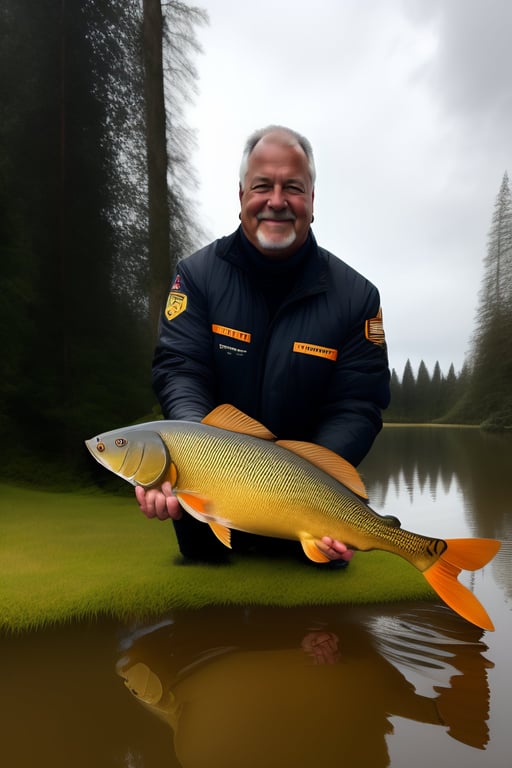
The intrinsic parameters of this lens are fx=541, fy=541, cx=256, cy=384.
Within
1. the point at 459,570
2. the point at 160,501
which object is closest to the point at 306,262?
the point at 160,501

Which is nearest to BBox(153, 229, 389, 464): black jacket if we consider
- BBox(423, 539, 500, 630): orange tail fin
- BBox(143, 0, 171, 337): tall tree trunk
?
BBox(423, 539, 500, 630): orange tail fin

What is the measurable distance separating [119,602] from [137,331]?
6096 millimetres

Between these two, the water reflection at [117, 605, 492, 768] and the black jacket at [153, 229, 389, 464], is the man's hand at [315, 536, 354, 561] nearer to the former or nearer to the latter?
the water reflection at [117, 605, 492, 768]

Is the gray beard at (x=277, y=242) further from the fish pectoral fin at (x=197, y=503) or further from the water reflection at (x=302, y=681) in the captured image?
the water reflection at (x=302, y=681)

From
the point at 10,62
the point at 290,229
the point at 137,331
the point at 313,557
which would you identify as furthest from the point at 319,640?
the point at 10,62

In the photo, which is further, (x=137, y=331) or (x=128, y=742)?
(x=137, y=331)

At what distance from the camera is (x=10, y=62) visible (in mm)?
7559

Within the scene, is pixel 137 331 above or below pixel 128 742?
above

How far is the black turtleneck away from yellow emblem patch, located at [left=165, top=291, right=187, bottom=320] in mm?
436

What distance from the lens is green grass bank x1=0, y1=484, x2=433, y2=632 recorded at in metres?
2.65

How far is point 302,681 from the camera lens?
1.97 m

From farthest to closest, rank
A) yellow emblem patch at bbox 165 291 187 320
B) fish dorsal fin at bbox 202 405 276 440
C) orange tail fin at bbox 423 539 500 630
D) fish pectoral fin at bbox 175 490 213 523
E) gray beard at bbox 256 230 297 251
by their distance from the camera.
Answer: yellow emblem patch at bbox 165 291 187 320
gray beard at bbox 256 230 297 251
fish dorsal fin at bbox 202 405 276 440
fish pectoral fin at bbox 175 490 213 523
orange tail fin at bbox 423 539 500 630

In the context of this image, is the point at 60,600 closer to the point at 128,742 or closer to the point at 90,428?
the point at 128,742

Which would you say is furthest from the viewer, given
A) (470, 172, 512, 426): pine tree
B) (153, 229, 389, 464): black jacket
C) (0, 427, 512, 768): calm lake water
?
(470, 172, 512, 426): pine tree
